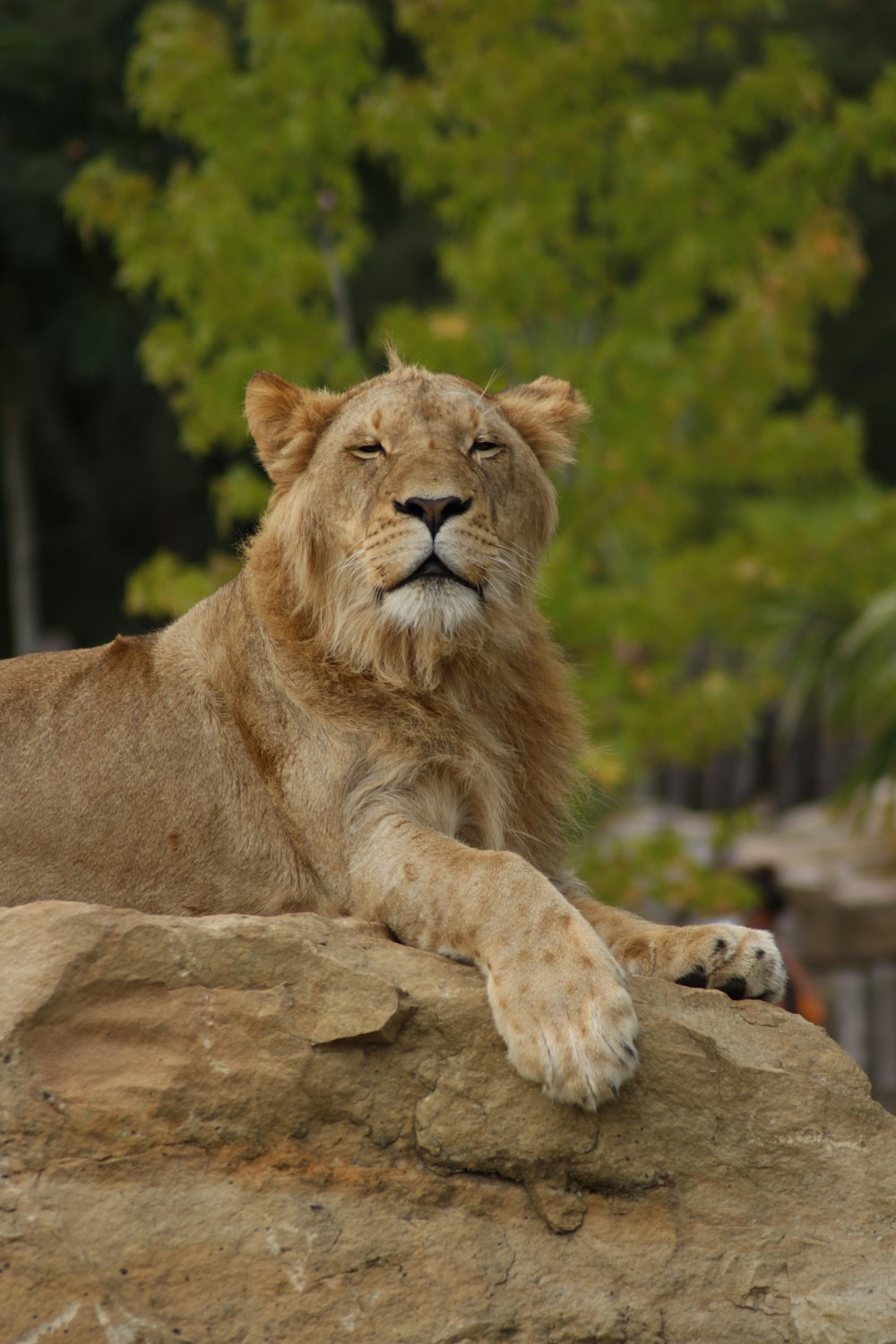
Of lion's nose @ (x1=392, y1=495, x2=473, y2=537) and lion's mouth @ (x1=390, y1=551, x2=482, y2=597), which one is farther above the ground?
lion's nose @ (x1=392, y1=495, x2=473, y2=537)

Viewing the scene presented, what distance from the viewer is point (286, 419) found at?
208 inches

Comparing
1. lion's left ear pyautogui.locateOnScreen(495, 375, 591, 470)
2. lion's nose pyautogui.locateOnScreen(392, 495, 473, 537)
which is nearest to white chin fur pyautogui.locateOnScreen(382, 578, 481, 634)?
lion's nose pyautogui.locateOnScreen(392, 495, 473, 537)

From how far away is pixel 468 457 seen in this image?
4973mm

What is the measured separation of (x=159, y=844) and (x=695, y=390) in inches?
266

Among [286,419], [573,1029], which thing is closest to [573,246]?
[286,419]

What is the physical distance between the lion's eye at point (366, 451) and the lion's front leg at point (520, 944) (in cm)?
113

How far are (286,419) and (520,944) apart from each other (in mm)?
2023

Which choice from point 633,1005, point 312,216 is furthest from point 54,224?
point 633,1005

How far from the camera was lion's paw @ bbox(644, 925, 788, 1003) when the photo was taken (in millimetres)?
4484

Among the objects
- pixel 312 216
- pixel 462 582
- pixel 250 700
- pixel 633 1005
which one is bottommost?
pixel 633 1005

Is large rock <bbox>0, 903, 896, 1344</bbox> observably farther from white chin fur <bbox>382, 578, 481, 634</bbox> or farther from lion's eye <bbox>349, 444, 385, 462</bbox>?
lion's eye <bbox>349, 444, 385, 462</bbox>

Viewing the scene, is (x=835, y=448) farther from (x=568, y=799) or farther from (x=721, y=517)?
(x=721, y=517)

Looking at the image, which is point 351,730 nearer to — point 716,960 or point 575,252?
point 716,960

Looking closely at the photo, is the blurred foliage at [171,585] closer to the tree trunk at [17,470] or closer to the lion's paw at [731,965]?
the lion's paw at [731,965]
